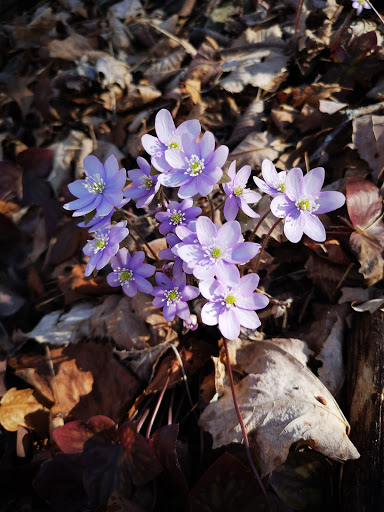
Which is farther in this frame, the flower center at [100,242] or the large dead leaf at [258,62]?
the large dead leaf at [258,62]

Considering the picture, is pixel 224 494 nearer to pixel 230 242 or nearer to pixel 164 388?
pixel 164 388

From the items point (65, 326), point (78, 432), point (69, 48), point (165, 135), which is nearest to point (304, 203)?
point (165, 135)

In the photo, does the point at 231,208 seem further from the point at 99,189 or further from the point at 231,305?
the point at 99,189

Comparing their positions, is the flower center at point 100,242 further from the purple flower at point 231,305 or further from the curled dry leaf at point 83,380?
the curled dry leaf at point 83,380

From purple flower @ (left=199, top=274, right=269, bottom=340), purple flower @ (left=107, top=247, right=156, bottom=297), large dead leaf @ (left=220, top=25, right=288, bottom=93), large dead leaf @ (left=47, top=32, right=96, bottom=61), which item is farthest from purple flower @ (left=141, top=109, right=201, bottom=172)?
large dead leaf @ (left=47, top=32, right=96, bottom=61)

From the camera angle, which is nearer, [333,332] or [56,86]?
[333,332]

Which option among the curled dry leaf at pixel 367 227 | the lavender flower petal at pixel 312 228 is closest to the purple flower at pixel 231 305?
the lavender flower petal at pixel 312 228

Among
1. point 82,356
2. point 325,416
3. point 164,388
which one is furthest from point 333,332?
point 82,356
